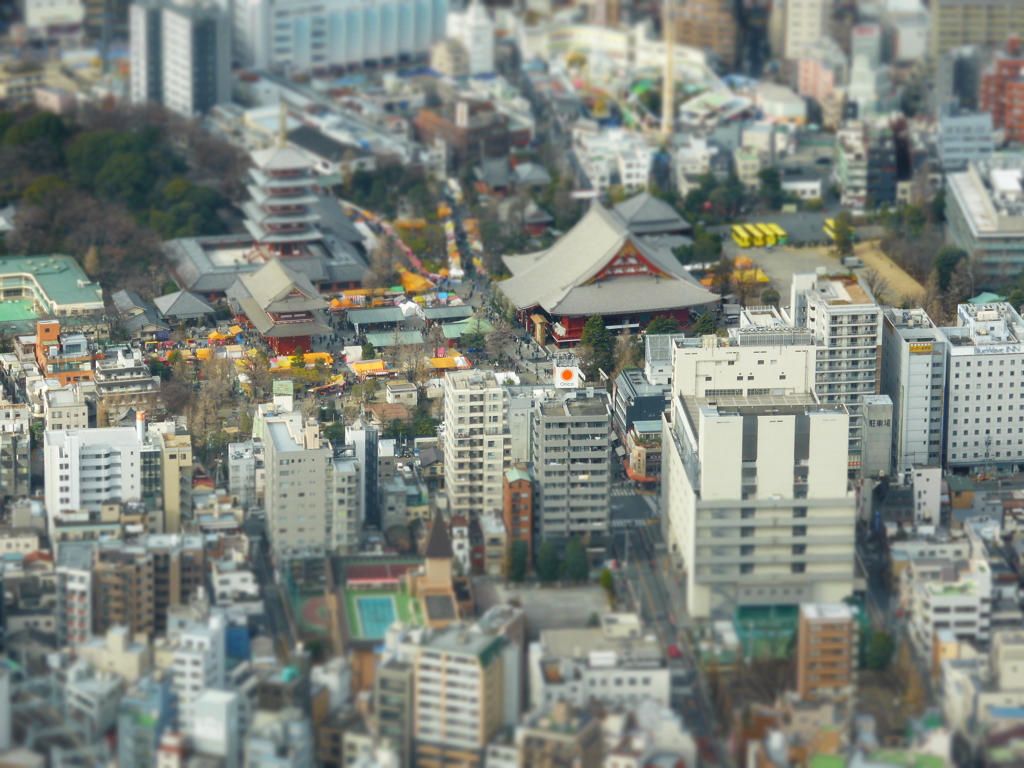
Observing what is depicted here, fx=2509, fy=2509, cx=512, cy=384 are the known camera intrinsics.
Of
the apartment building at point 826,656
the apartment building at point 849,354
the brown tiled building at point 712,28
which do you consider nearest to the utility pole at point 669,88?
the brown tiled building at point 712,28

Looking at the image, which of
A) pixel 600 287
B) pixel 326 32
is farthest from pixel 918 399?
pixel 326 32

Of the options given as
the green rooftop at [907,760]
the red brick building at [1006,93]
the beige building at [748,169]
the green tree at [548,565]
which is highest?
the red brick building at [1006,93]

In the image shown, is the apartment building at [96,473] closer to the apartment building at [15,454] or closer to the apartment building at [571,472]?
the apartment building at [15,454]

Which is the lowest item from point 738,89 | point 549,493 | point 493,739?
point 493,739

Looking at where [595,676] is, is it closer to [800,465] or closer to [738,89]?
[800,465]

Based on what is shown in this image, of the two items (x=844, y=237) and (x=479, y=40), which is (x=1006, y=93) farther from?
(x=479, y=40)

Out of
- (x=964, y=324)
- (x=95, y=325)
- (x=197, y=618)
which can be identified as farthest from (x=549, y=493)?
(x=95, y=325)

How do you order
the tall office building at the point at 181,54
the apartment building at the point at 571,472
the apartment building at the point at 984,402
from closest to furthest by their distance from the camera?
the apartment building at the point at 571,472 < the apartment building at the point at 984,402 < the tall office building at the point at 181,54
